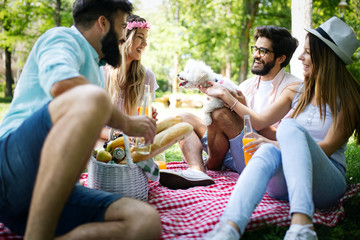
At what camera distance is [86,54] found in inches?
83.7

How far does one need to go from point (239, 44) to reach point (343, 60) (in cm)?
1237

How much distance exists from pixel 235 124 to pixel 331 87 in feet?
3.09

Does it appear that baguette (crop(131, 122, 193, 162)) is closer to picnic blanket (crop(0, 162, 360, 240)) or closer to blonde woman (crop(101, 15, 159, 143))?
picnic blanket (crop(0, 162, 360, 240))

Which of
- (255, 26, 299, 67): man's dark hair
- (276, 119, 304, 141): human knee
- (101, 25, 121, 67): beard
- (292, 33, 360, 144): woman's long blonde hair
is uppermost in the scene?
(255, 26, 299, 67): man's dark hair

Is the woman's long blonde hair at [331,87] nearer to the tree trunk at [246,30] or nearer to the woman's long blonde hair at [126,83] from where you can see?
the woman's long blonde hair at [126,83]

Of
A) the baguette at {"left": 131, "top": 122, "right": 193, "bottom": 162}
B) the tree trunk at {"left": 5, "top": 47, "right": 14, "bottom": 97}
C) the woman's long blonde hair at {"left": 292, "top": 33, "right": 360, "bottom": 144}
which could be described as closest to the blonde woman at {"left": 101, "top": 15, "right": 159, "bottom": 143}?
the baguette at {"left": 131, "top": 122, "right": 193, "bottom": 162}

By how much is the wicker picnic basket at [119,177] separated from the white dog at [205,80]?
1.08 metres

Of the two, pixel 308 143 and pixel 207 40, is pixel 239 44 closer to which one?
pixel 207 40

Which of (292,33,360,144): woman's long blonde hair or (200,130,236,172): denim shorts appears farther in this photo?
(200,130,236,172): denim shorts

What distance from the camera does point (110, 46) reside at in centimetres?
232

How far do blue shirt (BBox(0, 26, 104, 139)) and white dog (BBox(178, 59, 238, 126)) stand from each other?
143 centimetres

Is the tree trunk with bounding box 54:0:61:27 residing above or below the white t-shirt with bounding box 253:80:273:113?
above

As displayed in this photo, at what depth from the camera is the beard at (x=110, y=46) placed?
2293 millimetres

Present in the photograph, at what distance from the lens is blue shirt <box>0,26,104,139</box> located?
1652mm
